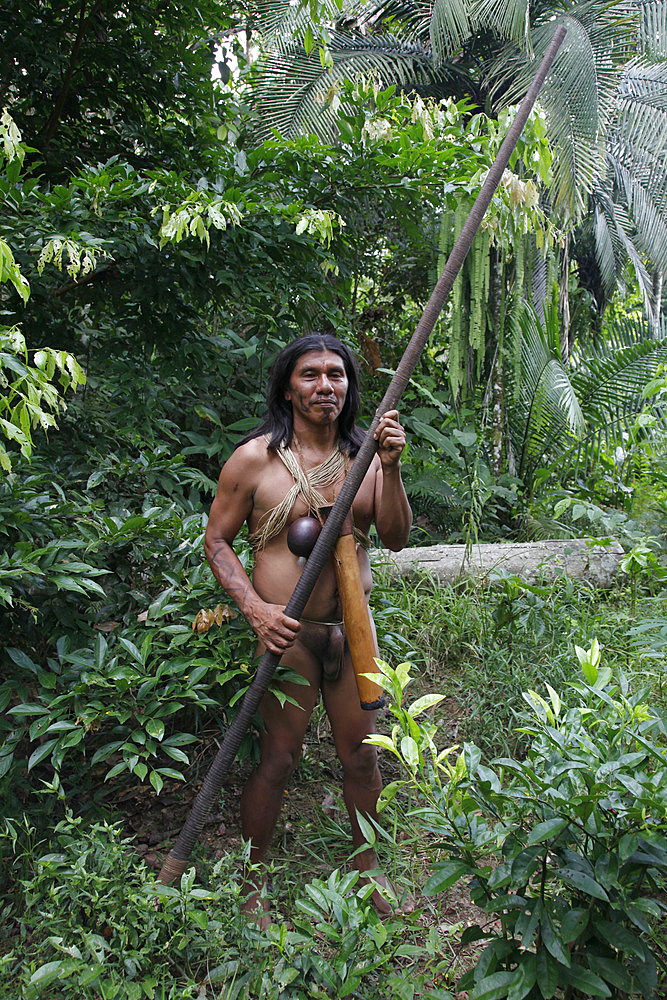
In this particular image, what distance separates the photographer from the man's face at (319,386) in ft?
7.77

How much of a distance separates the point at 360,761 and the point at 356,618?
0.52 m

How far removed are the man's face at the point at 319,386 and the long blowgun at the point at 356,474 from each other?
26cm

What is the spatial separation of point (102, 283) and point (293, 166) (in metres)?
1.00

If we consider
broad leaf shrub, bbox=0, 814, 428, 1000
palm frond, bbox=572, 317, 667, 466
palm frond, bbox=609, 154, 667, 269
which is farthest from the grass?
palm frond, bbox=609, 154, 667, 269

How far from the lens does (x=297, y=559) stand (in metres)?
2.39

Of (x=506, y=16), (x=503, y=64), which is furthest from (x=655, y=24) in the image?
(x=506, y=16)

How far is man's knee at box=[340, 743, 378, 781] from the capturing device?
2424 millimetres

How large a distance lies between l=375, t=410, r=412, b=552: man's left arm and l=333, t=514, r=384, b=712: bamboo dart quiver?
12 centimetres

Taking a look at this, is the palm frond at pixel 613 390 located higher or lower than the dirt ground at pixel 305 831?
higher

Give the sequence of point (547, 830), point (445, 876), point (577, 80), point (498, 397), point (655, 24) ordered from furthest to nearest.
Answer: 1. point (655, 24)
2. point (577, 80)
3. point (498, 397)
4. point (445, 876)
5. point (547, 830)

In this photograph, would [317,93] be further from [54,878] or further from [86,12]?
[54,878]

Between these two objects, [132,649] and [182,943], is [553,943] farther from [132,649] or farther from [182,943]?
[132,649]

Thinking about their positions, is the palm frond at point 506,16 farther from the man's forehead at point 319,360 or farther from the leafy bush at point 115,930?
the leafy bush at point 115,930

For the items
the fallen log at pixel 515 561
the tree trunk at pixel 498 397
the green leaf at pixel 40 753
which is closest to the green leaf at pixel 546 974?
the green leaf at pixel 40 753
